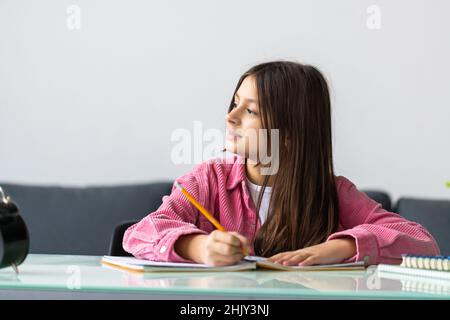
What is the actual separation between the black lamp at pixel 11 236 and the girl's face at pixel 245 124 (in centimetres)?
55

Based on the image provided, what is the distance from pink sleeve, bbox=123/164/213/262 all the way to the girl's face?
13 cm

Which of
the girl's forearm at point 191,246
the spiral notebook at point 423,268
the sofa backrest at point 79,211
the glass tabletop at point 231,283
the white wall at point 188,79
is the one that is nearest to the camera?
the glass tabletop at point 231,283

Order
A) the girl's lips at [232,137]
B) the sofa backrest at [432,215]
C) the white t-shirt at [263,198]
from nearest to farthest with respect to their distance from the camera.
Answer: the girl's lips at [232,137], the white t-shirt at [263,198], the sofa backrest at [432,215]

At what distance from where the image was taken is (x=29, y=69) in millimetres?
2811

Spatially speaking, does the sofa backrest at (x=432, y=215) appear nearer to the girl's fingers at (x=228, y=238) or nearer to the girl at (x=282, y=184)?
the girl at (x=282, y=184)

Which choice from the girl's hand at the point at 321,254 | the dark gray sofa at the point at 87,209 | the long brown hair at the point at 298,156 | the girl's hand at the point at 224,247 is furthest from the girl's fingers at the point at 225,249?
the dark gray sofa at the point at 87,209

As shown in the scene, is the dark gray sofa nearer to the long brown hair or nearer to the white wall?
the white wall

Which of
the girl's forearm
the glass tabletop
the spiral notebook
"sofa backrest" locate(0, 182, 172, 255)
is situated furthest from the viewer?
"sofa backrest" locate(0, 182, 172, 255)

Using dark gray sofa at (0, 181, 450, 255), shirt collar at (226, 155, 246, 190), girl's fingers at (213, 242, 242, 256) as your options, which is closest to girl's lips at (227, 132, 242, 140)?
shirt collar at (226, 155, 246, 190)

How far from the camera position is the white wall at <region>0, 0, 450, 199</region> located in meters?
2.60

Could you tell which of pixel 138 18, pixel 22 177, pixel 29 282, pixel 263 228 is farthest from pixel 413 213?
pixel 29 282

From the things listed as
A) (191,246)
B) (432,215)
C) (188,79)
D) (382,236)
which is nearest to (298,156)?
(382,236)

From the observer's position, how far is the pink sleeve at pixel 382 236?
1.32 m

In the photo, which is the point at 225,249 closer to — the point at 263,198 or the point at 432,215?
the point at 263,198
